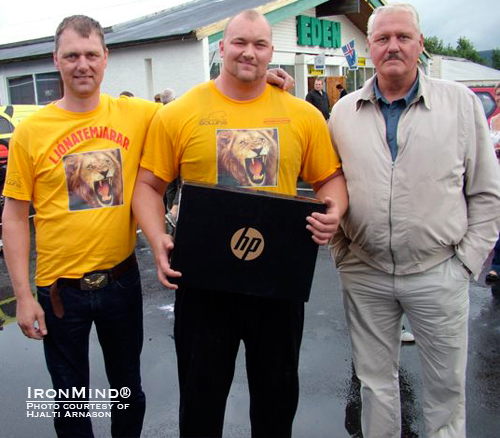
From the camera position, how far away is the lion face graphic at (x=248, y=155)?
2.29 metres

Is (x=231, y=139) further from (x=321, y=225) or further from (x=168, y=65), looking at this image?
(x=168, y=65)

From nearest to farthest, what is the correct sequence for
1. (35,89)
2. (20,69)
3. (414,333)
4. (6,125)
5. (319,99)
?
(414,333), (6,125), (319,99), (35,89), (20,69)

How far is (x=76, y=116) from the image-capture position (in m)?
2.45

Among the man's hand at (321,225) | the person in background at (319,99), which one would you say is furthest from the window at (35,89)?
the man's hand at (321,225)

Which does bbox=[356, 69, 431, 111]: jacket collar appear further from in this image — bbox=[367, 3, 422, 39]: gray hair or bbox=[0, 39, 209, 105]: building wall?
bbox=[0, 39, 209, 105]: building wall

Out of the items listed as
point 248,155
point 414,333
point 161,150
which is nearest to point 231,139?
point 248,155

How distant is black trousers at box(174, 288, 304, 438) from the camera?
2354 mm

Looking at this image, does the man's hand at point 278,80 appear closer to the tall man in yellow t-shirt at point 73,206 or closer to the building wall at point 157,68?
the tall man in yellow t-shirt at point 73,206

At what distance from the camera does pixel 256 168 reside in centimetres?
232

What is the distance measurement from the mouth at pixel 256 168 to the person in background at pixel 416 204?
464 millimetres

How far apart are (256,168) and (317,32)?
1852cm

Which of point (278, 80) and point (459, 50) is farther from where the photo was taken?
point (459, 50)

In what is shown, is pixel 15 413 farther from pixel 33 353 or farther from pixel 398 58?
pixel 398 58

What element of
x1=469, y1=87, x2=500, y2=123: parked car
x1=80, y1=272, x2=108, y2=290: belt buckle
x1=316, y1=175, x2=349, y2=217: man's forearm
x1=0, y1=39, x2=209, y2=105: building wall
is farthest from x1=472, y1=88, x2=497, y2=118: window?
x1=80, y1=272, x2=108, y2=290: belt buckle
